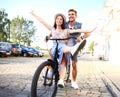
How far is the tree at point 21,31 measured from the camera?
64.8 metres

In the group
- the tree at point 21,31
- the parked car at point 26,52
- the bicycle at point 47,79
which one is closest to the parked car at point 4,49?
the parked car at point 26,52

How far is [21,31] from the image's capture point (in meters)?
65.6

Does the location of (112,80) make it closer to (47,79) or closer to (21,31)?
(47,79)

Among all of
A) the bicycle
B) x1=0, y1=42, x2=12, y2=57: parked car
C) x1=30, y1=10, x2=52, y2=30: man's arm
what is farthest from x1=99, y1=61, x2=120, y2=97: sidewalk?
x1=0, y1=42, x2=12, y2=57: parked car

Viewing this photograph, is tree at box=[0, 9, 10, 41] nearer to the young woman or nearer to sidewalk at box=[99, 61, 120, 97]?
sidewalk at box=[99, 61, 120, 97]

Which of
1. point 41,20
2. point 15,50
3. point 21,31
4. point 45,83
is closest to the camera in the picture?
point 45,83

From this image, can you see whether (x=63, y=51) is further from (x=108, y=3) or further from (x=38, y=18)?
(x=108, y=3)

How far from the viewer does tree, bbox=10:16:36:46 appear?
6481 centimetres

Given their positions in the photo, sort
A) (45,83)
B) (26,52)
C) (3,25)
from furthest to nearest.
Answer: (3,25), (26,52), (45,83)

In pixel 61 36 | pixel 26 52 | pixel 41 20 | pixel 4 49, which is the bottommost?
pixel 26 52

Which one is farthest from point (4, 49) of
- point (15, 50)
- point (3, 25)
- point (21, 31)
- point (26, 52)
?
point (21, 31)

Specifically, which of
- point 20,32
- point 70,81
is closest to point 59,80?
point 70,81

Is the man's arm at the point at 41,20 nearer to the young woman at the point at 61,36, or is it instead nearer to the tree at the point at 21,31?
the young woman at the point at 61,36

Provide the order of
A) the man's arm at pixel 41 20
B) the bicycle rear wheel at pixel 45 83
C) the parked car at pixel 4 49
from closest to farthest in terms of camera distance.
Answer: the bicycle rear wheel at pixel 45 83 → the man's arm at pixel 41 20 → the parked car at pixel 4 49
